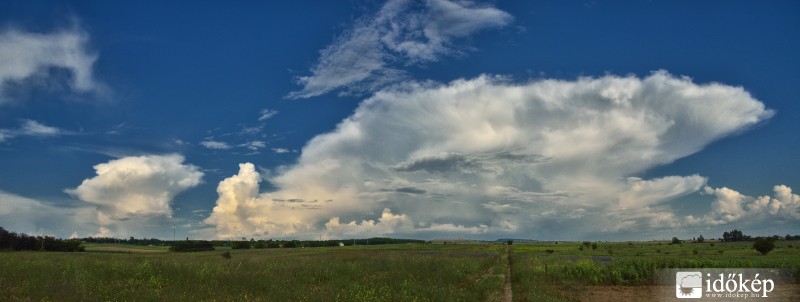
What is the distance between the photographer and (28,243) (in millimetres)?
91438

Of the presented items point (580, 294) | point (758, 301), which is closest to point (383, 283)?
point (580, 294)

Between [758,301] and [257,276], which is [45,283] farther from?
[758,301]

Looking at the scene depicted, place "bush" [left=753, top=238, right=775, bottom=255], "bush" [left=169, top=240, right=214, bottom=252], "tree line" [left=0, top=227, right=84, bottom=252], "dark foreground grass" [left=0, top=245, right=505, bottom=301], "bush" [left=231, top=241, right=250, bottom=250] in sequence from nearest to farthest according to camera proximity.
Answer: "dark foreground grass" [left=0, top=245, right=505, bottom=301] → "bush" [left=753, top=238, right=775, bottom=255] → "tree line" [left=0, top=227, right=84, bottom=252] → "bush" [left=169, top=240, right=214, bottom=252] → "bush" [left=231, top=241, right=250, bottom=250]

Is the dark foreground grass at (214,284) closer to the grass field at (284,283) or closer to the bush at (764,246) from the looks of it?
the grass field at (284,283)

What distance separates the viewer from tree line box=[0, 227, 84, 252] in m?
89.2

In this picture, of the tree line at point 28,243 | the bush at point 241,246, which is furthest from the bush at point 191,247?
the tree line at point 28,243

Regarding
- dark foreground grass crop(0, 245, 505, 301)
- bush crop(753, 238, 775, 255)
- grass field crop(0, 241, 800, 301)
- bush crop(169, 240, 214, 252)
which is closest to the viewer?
dark foreground grass crop(0, 245, 505, 301)

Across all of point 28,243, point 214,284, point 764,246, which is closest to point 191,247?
point 28,243

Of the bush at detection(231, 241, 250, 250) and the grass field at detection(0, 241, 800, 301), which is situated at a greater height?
the grass field at detection(0, 241, 800, 301)

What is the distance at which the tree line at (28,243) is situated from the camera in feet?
293

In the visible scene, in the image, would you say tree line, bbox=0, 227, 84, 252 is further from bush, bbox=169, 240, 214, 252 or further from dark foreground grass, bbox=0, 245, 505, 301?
dark foreground grass, bbox=0, 245, 505, 301

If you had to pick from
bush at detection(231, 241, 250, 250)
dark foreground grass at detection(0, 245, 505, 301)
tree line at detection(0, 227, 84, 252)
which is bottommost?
bush at detection(231, 241, 250, 250)

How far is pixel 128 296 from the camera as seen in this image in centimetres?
1850

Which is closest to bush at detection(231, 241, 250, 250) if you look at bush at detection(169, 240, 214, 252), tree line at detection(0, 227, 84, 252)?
bush at detection(169, 240, 214, 252)
